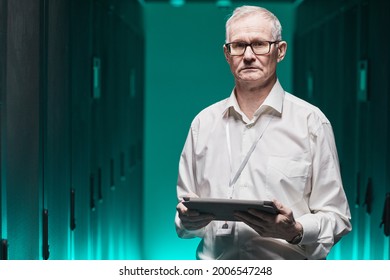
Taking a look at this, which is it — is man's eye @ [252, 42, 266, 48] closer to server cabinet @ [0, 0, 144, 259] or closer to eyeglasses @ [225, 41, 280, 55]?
eyeglasses @ [225, 41, 280, 55]

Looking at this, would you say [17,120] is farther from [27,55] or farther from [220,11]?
[220,11]

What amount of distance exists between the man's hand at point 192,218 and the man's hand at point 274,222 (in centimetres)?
12

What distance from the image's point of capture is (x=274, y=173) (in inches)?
83.0

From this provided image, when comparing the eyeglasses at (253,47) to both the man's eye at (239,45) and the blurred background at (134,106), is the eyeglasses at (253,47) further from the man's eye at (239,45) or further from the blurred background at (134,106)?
the blurred background at (134,106)

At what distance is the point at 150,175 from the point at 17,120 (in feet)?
15.0

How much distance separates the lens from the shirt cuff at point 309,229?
202cm

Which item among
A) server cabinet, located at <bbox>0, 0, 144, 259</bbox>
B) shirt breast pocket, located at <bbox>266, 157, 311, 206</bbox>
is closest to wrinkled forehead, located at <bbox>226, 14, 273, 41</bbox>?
shirt breast pocket, located at <bbox>266, 157, 311, 206</bbox>

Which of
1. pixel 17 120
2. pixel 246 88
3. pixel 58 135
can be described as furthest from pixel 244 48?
pixel 58 135

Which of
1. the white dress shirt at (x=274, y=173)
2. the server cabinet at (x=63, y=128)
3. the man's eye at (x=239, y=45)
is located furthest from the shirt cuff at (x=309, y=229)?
the server cabinet at (x=63, y=128)

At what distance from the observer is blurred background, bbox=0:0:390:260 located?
2471 millimetres

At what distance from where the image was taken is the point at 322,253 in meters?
2.10

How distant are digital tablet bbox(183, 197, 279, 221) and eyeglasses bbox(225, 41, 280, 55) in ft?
1.63

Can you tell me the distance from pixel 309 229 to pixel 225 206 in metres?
0.30

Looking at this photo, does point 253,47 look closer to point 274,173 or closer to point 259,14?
point 259,14
